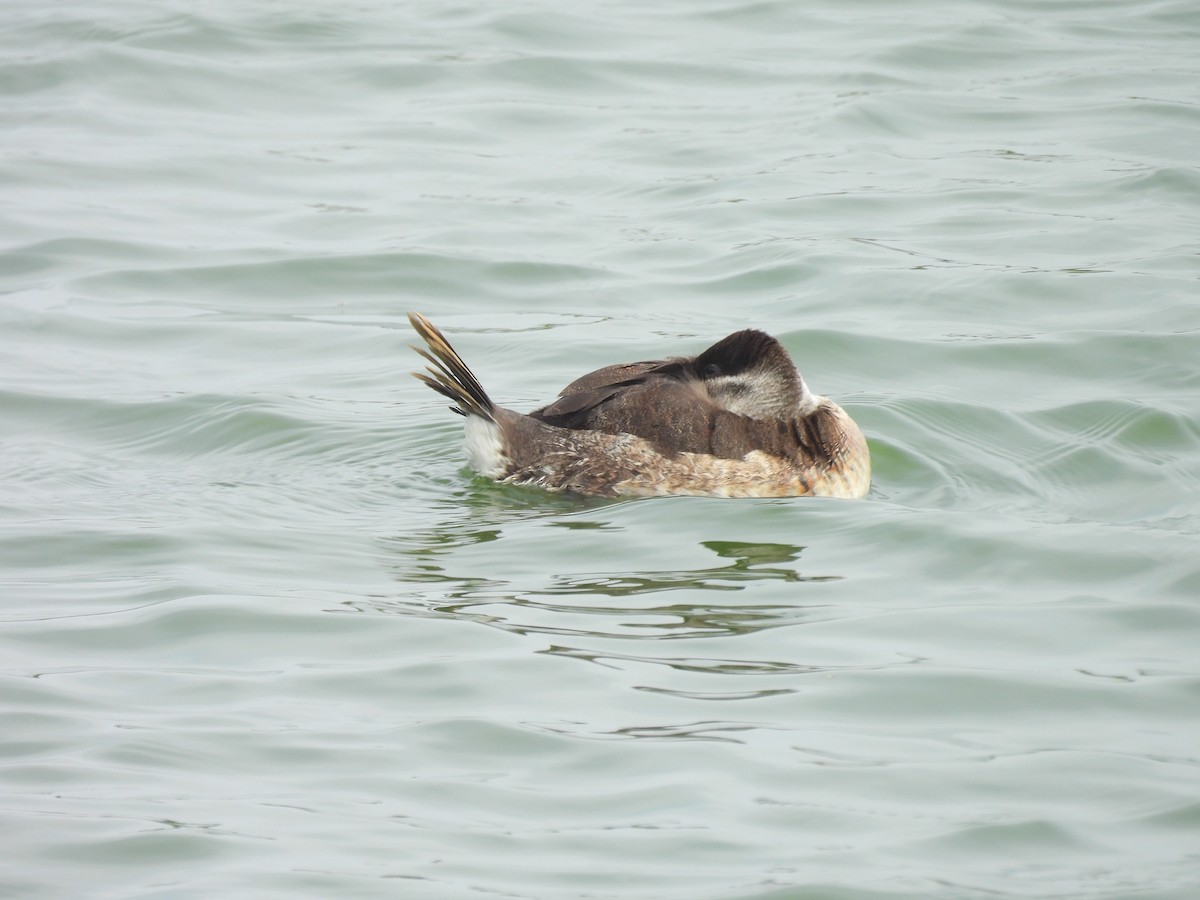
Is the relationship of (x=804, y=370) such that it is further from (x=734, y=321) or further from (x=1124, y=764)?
(x=1124, y=764)

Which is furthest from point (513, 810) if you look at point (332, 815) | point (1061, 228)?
point (1061, 228)

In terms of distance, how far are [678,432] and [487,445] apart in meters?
0.91

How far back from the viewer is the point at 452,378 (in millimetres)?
8172

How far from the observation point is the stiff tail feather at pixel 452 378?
8.01 metres

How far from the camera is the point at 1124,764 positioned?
16.8ft

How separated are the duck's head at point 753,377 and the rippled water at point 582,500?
0.58 meters

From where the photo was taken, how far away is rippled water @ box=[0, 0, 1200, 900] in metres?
4.84

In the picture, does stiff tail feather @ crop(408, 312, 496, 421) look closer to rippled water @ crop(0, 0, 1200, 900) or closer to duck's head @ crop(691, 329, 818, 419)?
rippled water @ crop(0, 0, 1200, 900)

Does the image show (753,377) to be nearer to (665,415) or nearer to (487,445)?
(665,415)

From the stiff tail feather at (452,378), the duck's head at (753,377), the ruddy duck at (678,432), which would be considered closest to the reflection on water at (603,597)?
the ruddy duck at (678,432)

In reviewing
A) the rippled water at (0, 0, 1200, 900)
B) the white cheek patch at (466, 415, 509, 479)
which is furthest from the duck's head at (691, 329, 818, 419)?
the white cheek patch at (466, 415, 509, 479)

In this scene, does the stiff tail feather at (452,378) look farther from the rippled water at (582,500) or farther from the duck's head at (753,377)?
the duck's head at (753,377)

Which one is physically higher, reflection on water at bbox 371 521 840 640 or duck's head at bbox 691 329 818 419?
duck's head at bbox 691 329 818 419

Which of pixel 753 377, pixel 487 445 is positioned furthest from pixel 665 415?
pixel 487 445
